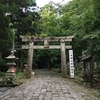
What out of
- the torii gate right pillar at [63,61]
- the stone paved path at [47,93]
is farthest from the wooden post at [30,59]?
the stone paved path at [47,93]

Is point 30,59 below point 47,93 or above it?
above

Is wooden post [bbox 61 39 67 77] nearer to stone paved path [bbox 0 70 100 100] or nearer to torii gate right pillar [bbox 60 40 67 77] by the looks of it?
torii gate right pillar [bbox 60 40 67 77]

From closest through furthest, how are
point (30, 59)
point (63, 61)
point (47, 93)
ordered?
point (47, 93), point (30, 59), point (63, 61)

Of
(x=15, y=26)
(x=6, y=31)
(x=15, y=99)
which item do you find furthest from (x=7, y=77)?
(x=15, y=26)

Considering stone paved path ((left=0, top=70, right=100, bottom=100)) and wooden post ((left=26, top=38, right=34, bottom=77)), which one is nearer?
stone paved path ((left=0, top=70, right=100, bottom=100))

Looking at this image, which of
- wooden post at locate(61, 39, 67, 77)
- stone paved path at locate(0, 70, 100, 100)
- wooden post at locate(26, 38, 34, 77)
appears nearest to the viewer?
stone paved path at locate(0, 70, 100, 100)

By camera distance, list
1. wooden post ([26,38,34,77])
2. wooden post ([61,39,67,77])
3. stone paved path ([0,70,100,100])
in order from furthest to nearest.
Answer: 1. wooden post ([61,39,67,77])
2. wooden post ([26,38,34,77])
3. stone paved path ([0,70,100,100])

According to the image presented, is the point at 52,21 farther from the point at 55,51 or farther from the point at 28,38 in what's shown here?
the point at 28,38

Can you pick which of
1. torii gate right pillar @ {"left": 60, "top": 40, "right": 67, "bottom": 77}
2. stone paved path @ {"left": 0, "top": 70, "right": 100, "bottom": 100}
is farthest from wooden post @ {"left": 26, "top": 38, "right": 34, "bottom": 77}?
stone paved path @ {"left": 0, "top": 70, "right": 100, "bottom": 100}

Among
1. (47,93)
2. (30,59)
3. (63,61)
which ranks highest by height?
(30,59)

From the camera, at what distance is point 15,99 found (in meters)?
5.65

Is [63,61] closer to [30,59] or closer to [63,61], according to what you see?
[63,61]

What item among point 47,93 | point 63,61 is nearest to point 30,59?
point 63,61

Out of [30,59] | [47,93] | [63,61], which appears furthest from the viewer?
[63,61]
